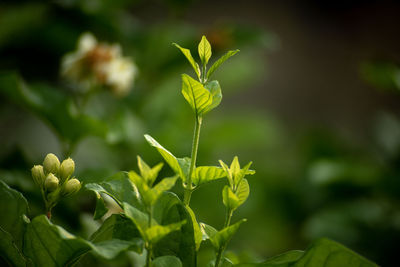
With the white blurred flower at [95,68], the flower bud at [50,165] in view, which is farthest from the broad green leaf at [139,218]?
the white blurred flower at [95,68]

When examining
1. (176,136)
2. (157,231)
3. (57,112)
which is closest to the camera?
(157,231)

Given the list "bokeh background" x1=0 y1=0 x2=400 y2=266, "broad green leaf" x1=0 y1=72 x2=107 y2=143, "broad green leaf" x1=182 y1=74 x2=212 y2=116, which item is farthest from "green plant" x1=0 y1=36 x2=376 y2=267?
"broad green leaf" x1=0 y1=72 x2=107 y2=143

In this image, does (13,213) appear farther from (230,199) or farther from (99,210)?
(230,199)

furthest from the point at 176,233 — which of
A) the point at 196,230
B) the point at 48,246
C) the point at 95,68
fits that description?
the point at 95,68

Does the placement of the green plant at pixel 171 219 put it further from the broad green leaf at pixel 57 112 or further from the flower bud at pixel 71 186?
the broad green leaf at pixel 57 112

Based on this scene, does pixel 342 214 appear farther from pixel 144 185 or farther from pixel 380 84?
pixel 144 185

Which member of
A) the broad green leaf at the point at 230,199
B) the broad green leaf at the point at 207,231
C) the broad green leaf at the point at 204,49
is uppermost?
the broad green leaf at the point at 204,49

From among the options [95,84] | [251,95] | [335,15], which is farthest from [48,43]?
[335,15]
